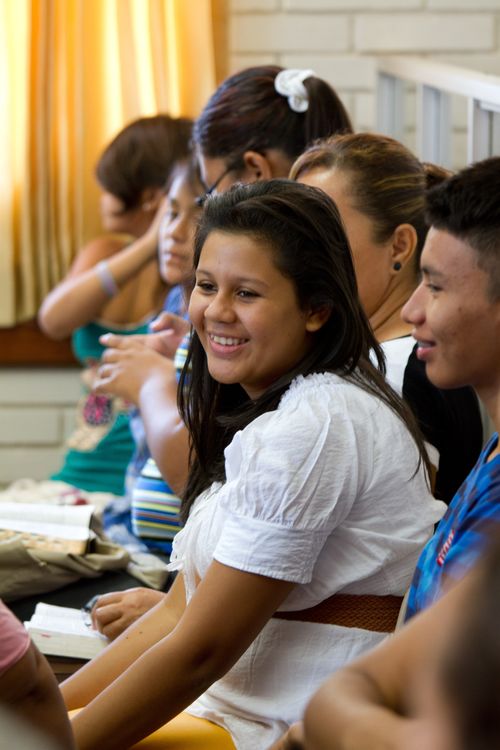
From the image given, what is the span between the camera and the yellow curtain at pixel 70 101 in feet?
11.2

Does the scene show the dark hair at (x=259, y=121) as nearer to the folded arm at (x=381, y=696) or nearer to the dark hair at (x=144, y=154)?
the dark hair at (x=144, y=154)

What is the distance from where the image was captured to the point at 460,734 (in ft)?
2.26

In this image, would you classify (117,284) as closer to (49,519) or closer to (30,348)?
(30,348)

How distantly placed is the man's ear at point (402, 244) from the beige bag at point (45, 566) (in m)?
0.63

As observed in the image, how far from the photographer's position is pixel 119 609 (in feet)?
5.84

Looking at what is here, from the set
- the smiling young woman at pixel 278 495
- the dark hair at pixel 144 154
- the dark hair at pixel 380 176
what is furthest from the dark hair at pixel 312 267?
the dark hair at pixel 144 154

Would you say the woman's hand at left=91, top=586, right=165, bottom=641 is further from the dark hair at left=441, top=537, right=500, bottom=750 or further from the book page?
the dark hair at left=441, top=537, right=500, bottom=750

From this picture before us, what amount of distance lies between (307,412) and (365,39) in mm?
2295

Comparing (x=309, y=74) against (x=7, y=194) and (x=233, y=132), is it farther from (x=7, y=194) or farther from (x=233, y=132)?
(x=7, y=194)

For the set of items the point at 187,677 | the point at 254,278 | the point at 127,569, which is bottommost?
the point at 127,569

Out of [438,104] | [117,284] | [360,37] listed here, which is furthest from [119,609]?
[360,37]

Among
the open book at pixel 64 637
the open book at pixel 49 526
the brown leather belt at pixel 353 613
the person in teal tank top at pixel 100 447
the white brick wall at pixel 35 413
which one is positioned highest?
the brown leather belt at pixel 353 613

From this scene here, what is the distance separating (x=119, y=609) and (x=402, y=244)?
67cm

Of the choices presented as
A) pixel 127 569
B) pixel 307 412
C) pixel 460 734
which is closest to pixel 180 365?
pixel 127 569
